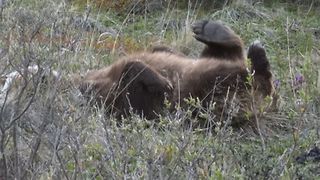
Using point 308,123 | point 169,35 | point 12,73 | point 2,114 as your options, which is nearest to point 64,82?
point 12,73

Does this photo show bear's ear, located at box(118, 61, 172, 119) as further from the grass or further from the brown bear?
the grass

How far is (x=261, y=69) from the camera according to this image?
7.10 metres

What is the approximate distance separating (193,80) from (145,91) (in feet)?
1.24

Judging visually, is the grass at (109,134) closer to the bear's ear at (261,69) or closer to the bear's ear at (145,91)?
the bear's ear at (261,69)

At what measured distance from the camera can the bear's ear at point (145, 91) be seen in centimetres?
695

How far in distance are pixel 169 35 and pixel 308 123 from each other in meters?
3.53

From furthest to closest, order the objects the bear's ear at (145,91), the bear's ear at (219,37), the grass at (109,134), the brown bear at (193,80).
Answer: the bear's ear at (219,37)
the bear's ear at (145,91)
the brown bear at (193,80)
the grass at (109,134)

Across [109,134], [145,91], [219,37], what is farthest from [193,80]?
[109,134]

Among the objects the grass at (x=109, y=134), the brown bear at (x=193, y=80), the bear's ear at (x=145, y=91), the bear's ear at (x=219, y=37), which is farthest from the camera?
the bear's ear at (x=219, y=37)

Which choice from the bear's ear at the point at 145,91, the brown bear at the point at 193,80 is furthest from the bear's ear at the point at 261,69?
the bear's ear at the point at 145,91

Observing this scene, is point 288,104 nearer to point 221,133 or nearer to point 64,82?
point 64,82

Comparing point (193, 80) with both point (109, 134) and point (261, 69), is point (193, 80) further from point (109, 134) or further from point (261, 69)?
point (109, 134)

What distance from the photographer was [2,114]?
5.14 m

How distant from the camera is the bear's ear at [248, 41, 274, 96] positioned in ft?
22.9
